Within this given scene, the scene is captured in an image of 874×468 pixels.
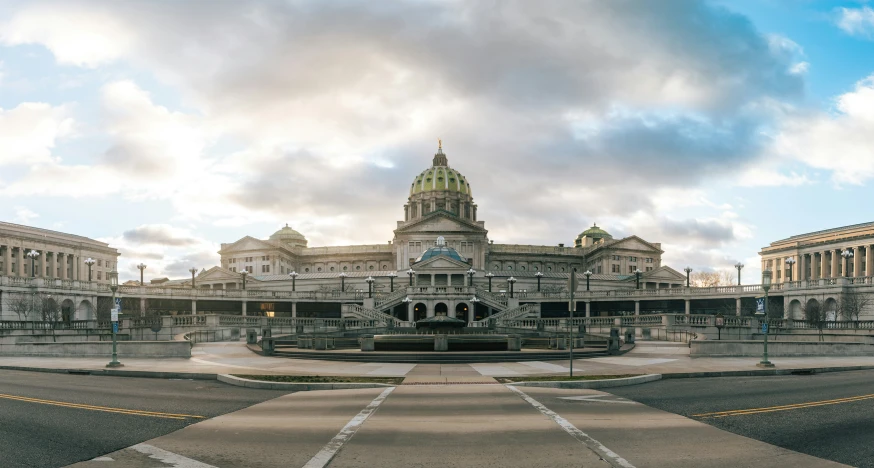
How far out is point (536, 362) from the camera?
103ft

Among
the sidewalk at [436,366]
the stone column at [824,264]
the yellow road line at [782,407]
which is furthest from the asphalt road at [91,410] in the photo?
the stone column at [824,264]

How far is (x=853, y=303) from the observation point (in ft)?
259

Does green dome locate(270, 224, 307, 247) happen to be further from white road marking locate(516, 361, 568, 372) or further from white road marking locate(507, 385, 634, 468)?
white road marking locate(507, 385, 634, 468)

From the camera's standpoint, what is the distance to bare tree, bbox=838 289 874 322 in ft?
257

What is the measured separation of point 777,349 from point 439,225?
11222 centimetres

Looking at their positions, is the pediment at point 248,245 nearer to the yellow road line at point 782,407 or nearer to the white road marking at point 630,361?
the white road marking at point 630,361

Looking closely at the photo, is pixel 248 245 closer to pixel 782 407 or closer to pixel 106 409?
pixel 106 409

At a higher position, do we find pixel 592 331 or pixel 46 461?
pixel 46 461

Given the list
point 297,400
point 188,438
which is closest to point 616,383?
point 297,400

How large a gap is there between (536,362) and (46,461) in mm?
23260

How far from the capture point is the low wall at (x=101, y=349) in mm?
35750

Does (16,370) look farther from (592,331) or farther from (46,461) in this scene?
(592,331)

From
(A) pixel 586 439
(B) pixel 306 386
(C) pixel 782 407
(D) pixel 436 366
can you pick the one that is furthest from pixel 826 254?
(A) pixel 586 439

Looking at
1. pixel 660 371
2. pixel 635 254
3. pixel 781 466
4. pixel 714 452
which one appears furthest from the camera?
pixel 635 254
